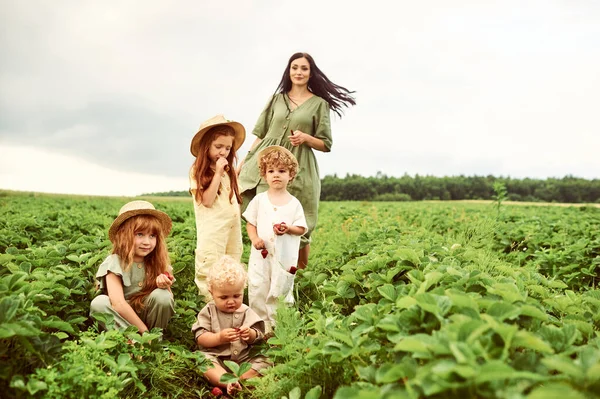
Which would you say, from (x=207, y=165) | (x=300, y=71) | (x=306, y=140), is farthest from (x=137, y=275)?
(x=300, y=71)

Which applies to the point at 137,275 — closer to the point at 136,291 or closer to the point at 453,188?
the point at 136,291

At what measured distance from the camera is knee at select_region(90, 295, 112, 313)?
3.65 metres

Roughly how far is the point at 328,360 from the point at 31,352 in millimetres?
1649

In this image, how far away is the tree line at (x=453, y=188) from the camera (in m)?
46.5

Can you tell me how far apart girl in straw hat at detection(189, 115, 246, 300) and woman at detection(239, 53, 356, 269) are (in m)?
0.41

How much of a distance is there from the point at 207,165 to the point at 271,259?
3.77ft

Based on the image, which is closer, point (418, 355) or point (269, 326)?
point (418, 355)

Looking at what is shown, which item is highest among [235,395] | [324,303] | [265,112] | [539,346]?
[265,112]

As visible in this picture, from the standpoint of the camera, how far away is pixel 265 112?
5562 millimetres

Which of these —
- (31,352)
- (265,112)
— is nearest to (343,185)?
(265,112)

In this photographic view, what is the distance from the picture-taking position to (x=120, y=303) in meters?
3.69

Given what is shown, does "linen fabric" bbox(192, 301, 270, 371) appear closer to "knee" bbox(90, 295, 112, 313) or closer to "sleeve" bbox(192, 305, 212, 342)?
"sleeve" bbox(192, 305, 212, 342)

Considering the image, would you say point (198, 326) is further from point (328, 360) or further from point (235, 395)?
point (328, 360)

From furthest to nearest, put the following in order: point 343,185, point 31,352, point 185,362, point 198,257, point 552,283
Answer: point 343,185
point 198,257
point 552,283
point 185,362
point 31,352
